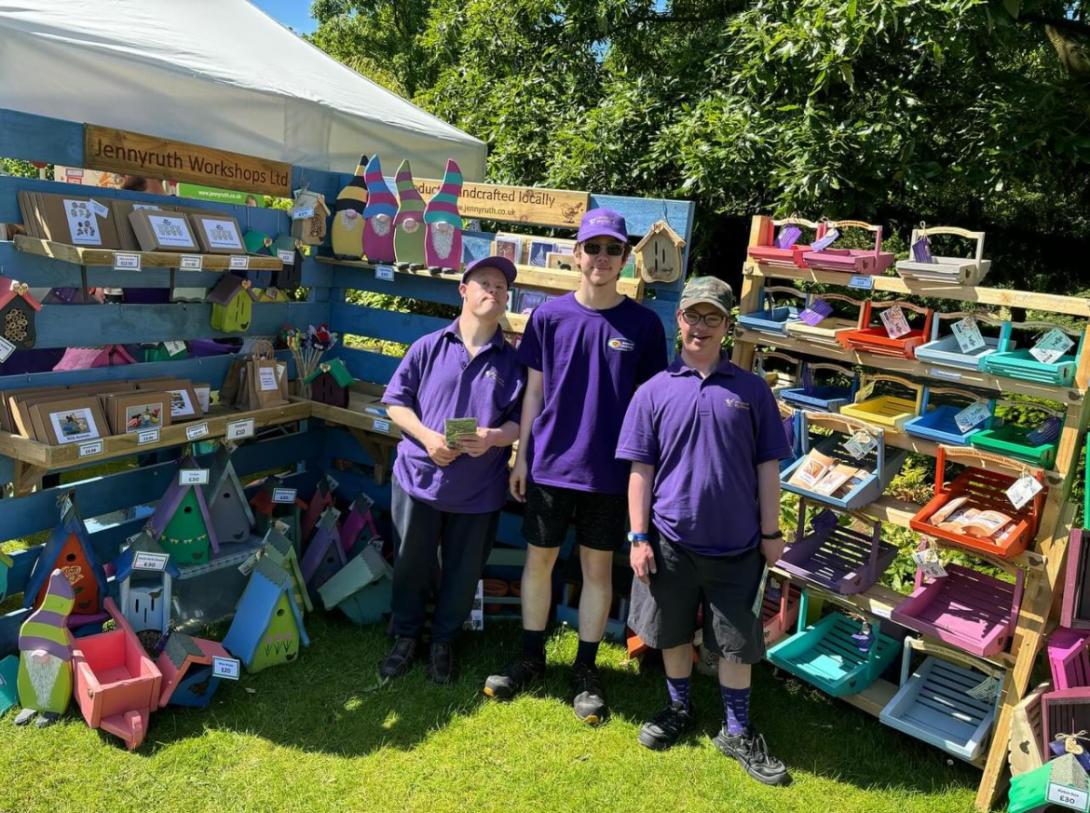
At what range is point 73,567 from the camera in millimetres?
3502

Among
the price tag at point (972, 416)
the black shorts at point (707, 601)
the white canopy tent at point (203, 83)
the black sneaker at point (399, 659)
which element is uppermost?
the white canopy tent at point (203, 83)

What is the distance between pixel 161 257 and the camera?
3414 mm

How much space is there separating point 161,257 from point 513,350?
1.56m

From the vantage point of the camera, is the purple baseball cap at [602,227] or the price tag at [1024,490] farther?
the purple baseball cap at [602,227]

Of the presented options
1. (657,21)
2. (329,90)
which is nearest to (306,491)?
(329,90)

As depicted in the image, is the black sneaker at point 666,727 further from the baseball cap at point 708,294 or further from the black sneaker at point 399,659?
the baseball cap at point 708,294

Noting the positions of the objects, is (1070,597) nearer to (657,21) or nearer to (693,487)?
(693,487)

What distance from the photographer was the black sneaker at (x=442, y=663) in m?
3.59

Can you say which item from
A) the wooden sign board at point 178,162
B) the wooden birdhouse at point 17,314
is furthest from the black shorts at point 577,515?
the wooden sign board at point 178,162

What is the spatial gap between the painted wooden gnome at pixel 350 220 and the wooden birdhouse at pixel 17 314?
168cm

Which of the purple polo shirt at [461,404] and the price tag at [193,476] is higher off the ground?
the purple polo shirt at [461,404]

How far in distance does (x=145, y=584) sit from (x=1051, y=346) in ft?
12.6

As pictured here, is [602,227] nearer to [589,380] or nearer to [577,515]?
[589,380]

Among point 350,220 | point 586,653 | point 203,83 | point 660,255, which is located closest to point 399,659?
point 586,653
